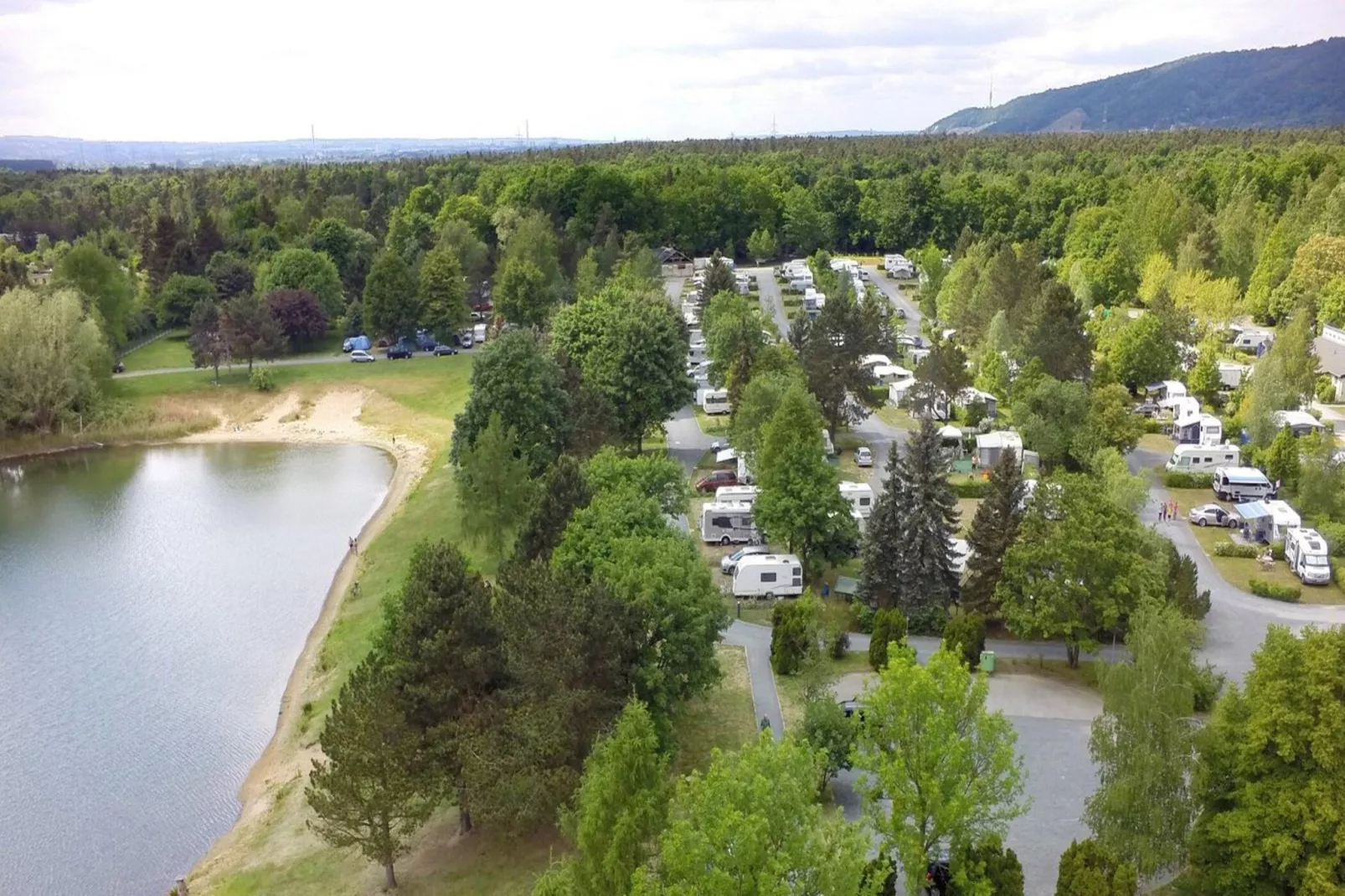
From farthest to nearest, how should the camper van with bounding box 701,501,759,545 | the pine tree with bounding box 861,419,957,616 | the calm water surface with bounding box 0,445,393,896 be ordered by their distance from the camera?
the camper van with bounding box 701,501,759,545
the pine tree with bounding box 861,419,957,616
the calm water surface with bounding box 0,445,393,896

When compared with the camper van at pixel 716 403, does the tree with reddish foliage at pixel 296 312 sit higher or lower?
higher

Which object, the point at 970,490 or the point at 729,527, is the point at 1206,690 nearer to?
the point at 729,527

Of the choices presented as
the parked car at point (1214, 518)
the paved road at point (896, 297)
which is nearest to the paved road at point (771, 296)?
the paved road at point (896, 297)

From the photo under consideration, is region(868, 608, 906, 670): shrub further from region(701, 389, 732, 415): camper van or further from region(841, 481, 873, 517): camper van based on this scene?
region(701, 389, 732, 415): camper van

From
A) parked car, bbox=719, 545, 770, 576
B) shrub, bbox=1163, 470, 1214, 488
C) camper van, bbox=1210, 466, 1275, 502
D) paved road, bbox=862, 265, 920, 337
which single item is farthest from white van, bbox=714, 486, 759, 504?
paved road, bbox=862, 265, 920, 337

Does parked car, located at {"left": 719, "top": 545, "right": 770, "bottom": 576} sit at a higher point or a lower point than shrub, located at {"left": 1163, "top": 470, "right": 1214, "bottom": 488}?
lower

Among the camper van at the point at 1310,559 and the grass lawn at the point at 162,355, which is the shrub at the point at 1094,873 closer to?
the camper van at the point at 1310,559

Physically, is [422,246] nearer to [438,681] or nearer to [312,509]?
[312,509]
